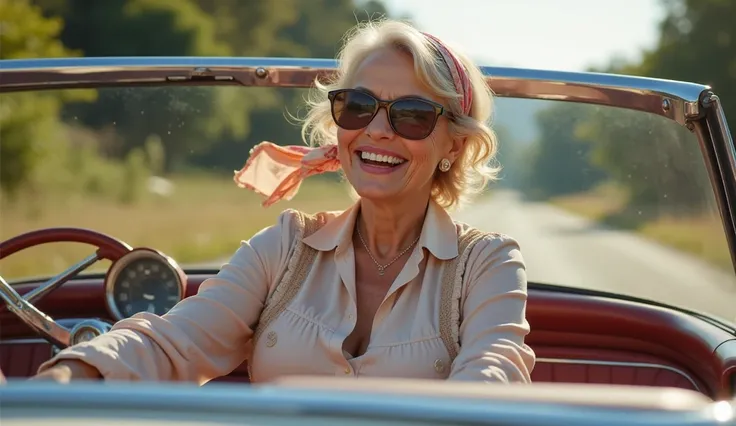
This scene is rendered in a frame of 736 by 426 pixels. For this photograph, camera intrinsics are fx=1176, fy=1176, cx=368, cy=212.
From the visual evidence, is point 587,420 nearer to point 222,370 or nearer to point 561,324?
point 222,370

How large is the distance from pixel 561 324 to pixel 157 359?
143cm

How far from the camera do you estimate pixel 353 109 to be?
2.83m

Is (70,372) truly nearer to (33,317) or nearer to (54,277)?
(33,317)

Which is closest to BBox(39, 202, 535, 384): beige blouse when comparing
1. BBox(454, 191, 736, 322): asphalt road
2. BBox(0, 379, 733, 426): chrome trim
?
BBox(0, 379, 733, 426): chrome trim

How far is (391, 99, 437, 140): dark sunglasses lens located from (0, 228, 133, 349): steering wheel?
0.98 metres

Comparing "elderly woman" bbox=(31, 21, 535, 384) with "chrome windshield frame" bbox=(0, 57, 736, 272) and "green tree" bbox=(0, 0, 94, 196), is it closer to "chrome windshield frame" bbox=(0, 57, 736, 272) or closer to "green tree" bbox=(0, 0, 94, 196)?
"chrome windshield frame" bbox=(0, 57, 736, 272)

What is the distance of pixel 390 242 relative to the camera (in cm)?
302

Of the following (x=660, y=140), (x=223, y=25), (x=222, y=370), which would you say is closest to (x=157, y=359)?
(x=222, y=370)

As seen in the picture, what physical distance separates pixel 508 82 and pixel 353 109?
0.61 metres

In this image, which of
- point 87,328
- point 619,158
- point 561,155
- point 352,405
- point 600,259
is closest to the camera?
point 352,405

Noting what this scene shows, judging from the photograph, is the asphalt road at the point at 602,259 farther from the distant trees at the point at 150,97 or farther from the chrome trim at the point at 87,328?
the chrome trim at the point at 87,328

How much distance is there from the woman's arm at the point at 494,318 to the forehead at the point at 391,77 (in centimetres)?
41

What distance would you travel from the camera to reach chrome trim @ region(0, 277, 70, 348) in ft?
10.2

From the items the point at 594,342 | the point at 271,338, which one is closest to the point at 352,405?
the point at 271,338
